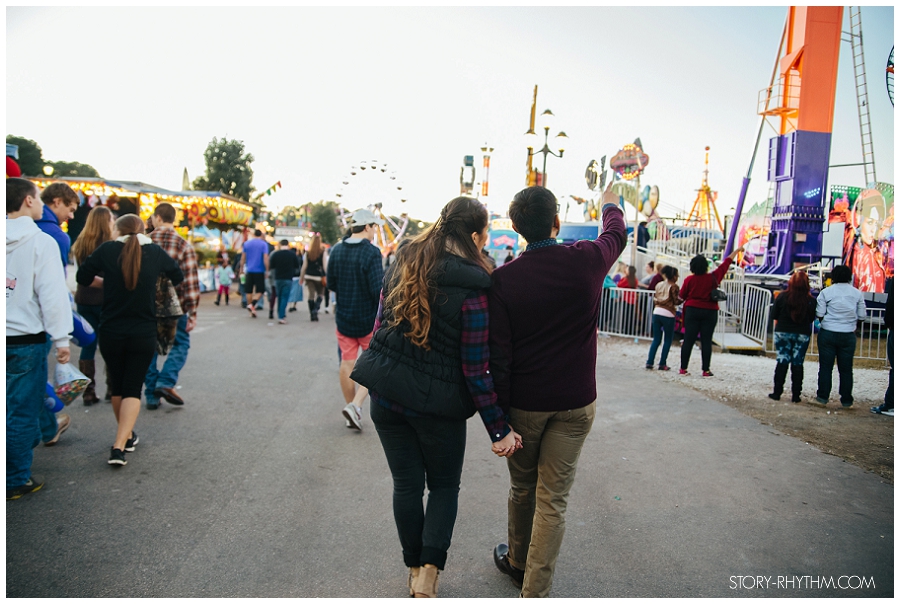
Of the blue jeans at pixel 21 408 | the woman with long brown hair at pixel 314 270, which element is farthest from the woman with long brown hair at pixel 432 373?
the woman with long brown hair at pixel 314 270

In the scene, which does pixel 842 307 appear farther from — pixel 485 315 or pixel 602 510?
pixel 485 315

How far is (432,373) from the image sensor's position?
7.76 ft

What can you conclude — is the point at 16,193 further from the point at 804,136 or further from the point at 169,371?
the point at 804,136

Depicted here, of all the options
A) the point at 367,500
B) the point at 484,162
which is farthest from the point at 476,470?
the point at 484,162

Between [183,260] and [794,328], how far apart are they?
6.85 m

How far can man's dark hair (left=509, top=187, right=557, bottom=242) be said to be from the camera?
2.46 meters

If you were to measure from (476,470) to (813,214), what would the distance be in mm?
14678

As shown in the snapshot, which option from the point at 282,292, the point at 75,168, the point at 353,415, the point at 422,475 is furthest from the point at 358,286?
the point at 75,168

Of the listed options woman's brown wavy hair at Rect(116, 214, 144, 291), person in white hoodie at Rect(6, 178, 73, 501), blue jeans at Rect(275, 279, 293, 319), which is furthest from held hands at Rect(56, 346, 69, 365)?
blue jeans at Rect(275, 279, 293, 319)

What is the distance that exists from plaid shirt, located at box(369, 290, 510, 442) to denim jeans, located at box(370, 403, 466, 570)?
0.38 feet

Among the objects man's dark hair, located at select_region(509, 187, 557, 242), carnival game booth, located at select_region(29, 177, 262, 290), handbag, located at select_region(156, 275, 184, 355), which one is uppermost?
carnival game booth, located at select_region(29, 177, 262, 290)

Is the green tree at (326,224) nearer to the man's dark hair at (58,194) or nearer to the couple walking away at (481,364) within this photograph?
the man's dark hair at (58,194)

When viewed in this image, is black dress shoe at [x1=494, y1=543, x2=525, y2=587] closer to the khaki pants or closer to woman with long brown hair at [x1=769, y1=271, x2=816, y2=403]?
the khaki pants

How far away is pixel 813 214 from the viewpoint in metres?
14.8
